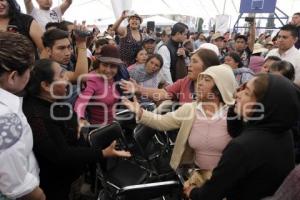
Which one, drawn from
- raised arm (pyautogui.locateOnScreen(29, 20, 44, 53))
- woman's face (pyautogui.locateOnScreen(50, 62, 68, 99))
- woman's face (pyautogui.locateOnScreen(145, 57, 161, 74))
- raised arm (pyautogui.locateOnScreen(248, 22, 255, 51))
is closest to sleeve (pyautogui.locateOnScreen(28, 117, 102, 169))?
woman's face (pyautogui.locateOnScreen(50, 62, 68, 99))

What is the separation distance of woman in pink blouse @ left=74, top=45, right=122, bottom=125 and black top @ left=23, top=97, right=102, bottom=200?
2.68 feet

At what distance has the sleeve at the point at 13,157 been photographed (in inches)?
39.7

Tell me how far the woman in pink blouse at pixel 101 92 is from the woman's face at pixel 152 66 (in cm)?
111

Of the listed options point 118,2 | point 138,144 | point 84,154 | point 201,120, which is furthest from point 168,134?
point 118,2

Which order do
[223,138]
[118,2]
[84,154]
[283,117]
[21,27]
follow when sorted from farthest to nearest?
[118,2] < [21,27] < [223,138] < [84,154] < [283,117]

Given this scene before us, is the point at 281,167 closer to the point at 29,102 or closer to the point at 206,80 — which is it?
the point at 206,80

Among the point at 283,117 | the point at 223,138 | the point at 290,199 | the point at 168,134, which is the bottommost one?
the point at 168,134

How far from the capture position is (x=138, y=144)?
244cm

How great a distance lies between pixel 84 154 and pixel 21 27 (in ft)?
4.48

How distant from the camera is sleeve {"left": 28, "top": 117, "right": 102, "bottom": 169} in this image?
1.48 meters

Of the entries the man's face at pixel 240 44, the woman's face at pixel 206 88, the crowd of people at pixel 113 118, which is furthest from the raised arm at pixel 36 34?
the man's face at pixel 240 44

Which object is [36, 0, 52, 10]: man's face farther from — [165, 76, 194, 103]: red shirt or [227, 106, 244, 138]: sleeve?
[227, 106, 244, 138]: sleeve

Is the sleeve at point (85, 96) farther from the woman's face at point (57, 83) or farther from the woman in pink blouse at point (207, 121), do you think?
the woman's face at point (57, 83)

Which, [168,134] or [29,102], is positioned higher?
[29,102]
